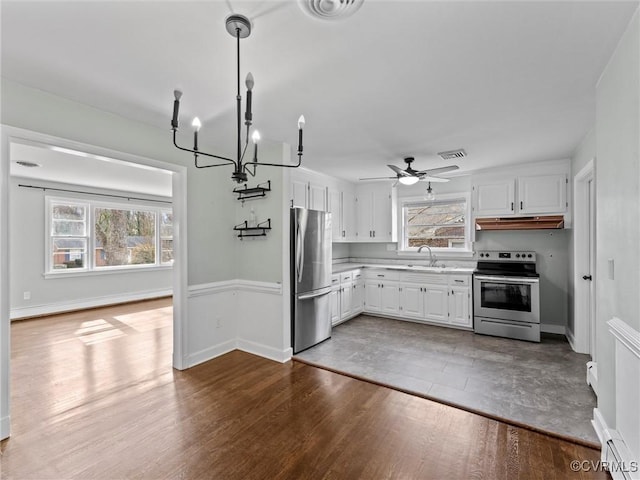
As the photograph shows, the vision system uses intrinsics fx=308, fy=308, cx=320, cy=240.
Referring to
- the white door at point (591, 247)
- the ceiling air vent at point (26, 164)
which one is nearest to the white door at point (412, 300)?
the white door at point (591, 247)

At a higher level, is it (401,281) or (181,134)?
(181,134)

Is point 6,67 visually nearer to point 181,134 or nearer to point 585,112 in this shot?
point 181,134

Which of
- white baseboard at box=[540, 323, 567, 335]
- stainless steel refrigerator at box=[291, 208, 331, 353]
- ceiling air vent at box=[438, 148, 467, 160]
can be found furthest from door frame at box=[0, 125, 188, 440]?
white baseboard at box=[540, 323, 567, 335]

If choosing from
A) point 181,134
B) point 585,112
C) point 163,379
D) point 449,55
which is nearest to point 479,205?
point 585,112

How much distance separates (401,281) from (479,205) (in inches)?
68.0

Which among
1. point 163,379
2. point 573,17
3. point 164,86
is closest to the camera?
point 573,17

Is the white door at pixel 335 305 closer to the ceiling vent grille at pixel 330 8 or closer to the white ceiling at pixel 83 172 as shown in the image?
the white ceiling at pixel 83 172

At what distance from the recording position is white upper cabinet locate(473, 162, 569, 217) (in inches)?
170

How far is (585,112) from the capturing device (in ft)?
8.91

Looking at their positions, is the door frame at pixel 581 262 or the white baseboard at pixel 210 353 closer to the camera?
the white baseboard at pixel 210 353

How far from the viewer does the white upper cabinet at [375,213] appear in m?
5.75

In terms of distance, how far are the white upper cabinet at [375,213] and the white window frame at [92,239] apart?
492 cm

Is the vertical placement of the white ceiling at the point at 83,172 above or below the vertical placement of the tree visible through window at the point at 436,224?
above

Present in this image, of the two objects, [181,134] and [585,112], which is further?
[181,134]
